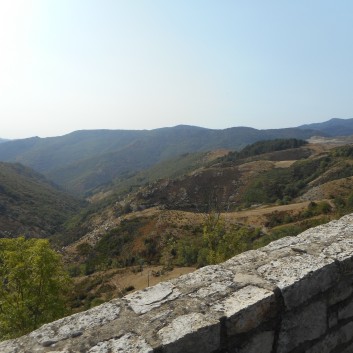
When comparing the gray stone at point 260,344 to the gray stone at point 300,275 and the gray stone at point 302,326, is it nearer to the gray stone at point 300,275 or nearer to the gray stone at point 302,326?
the gray stone at point 302,326

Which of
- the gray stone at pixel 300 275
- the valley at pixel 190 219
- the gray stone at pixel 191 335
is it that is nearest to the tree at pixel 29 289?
the valley at pixel 190 219

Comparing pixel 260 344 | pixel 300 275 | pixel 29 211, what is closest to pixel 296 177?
pixel 29 211

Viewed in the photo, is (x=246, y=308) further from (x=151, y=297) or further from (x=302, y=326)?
(x=151, y=297)

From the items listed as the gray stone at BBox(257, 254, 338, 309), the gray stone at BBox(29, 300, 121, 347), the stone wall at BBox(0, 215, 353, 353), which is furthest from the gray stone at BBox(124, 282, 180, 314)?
the gray stone at BBox(257, 254, 338, 309)

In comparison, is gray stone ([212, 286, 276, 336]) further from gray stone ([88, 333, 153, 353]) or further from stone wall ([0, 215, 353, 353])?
gray stone ([88, 333, 153, 353])

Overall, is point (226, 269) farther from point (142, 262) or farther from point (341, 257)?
point (142, 262)

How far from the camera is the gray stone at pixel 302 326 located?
2.84 metres

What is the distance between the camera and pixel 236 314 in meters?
2.56

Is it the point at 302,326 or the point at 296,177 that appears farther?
the point at 296,177

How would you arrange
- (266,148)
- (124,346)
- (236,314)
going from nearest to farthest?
1. (124,346)
2. (236,314)
3. (266,148)

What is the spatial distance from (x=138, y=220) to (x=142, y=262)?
56.1 ft

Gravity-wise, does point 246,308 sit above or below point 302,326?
above

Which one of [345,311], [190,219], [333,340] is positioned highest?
[345,311]

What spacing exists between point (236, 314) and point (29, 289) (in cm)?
1117
